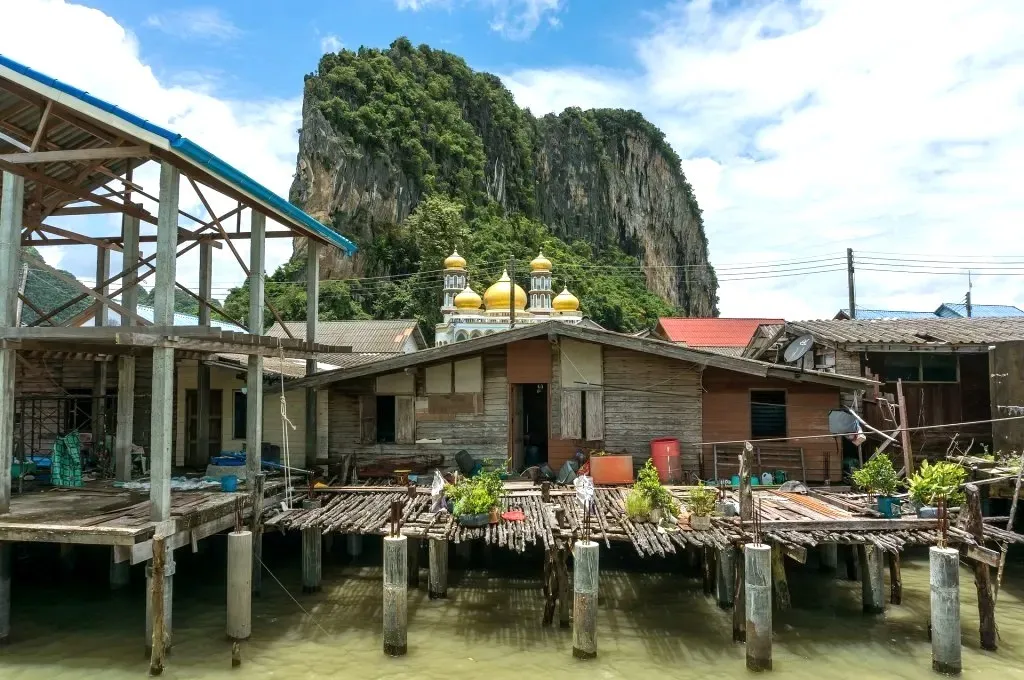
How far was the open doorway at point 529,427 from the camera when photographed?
16.9 meters

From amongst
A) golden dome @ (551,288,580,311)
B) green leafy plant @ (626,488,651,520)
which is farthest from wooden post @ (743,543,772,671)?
golden dome @ (551,288,580,311)

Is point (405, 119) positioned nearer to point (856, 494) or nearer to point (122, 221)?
point (122, 221)

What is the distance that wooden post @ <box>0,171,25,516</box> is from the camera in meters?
10.5

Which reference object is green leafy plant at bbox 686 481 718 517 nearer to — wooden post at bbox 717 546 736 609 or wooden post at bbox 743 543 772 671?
wooden post at bbox 743 543 772 671

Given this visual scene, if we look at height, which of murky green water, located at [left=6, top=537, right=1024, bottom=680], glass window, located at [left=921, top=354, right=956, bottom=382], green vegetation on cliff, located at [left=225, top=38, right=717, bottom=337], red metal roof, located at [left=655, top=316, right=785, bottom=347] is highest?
green vegetation on cliff, located at [left=225, top=38, right=717, bottom=337]

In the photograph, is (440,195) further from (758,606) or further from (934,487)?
(758,606)

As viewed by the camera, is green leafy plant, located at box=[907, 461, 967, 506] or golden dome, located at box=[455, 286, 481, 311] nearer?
green leafy plant, located at box=[907, 461, 967, 506]

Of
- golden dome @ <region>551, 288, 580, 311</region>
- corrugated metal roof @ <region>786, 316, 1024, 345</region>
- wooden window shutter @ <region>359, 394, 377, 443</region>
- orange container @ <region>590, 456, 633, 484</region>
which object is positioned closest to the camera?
orange container @ <region>590, 456, 633, 484</region>

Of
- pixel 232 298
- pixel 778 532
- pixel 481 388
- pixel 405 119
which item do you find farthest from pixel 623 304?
pixel 778 532

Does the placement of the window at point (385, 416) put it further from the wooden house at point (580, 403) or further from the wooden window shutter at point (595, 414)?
the wooden window shutter at point (595, 414)

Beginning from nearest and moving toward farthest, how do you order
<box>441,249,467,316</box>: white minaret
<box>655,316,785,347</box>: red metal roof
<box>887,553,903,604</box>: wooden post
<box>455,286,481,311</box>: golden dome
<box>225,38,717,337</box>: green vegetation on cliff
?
<box>887,553,903,604</box>: wooden post < <box>455,286,481,311</box>: golden dome < <box>655,316,785,347</box>: red metal roof < <box>441,249,467,316</box>: white minaret < <box>225,38,717,337</box>: green vegetation on cliff

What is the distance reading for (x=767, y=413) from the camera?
645 inches

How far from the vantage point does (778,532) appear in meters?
10.7

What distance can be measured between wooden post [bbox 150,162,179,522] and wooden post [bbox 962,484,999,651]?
1278cm
